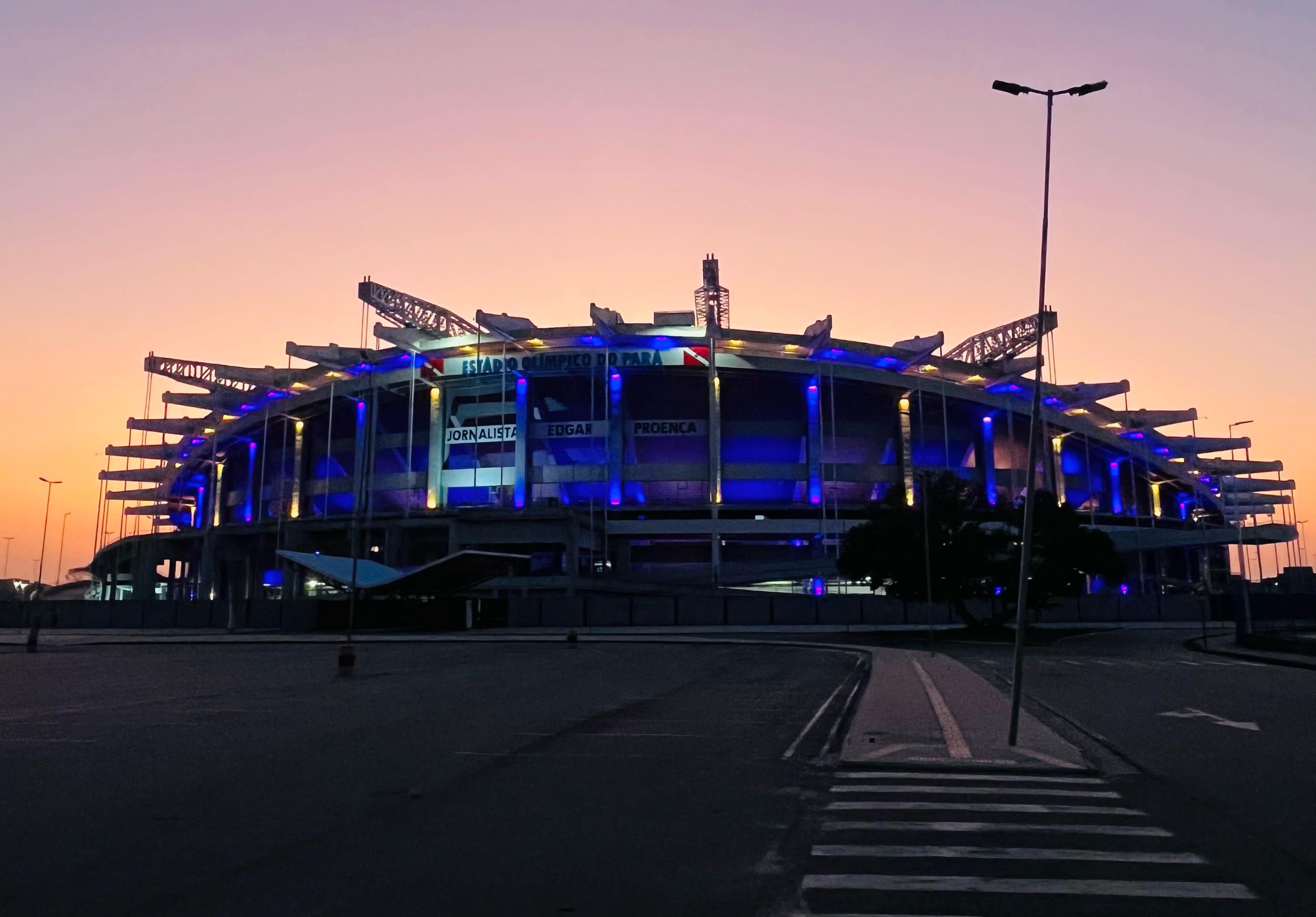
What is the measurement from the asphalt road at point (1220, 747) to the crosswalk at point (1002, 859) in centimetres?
33

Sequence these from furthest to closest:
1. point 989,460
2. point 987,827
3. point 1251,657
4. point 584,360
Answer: point 989,460 → point 584,360 → point 1251,657 → point 987,827

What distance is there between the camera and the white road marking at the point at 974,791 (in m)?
9.62

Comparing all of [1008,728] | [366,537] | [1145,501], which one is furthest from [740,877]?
[1145,501]

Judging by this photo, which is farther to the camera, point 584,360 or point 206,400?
point 206,400

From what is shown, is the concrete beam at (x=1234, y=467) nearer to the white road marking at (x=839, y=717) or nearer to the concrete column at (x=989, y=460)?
the concrete column at (x=989, y=460)

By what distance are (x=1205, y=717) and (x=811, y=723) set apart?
620 centimetres

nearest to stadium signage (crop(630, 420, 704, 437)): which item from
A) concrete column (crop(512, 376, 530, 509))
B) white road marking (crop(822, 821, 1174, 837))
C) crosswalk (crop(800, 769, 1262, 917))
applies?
concrete column (crop(512, 376, 530, 509))

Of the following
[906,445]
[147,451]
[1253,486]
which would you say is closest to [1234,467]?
[1253,486]

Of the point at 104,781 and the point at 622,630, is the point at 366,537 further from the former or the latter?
the point at 104,781

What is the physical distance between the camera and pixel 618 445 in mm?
86062

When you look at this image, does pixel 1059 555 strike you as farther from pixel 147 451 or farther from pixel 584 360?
pixel 147 451

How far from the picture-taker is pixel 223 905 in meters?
5.95

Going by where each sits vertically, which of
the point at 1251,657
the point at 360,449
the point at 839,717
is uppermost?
the point at 360,449

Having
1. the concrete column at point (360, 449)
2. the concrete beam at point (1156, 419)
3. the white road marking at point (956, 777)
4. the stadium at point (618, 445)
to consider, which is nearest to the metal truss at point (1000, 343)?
the stadium at point (618, 445)
